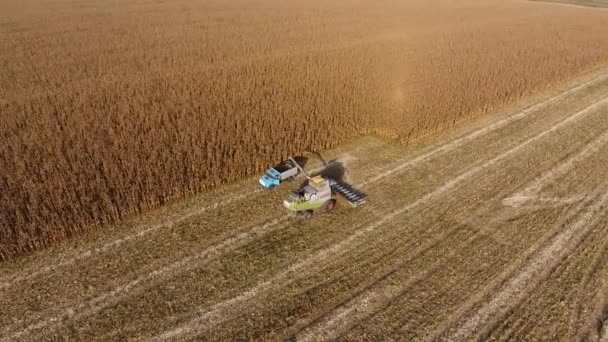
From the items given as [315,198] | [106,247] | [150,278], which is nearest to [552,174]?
[315,198]

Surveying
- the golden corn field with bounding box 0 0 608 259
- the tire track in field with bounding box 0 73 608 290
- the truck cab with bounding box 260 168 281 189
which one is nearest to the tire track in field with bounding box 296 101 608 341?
the tire track in field with bounding box 0 73 608 290

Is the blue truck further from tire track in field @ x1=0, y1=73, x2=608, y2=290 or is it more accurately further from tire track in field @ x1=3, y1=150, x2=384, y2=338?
tire track in field @ x1=3, y1=150, x2=384, y2=338

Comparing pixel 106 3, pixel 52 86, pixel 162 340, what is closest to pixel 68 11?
pixel 106 3

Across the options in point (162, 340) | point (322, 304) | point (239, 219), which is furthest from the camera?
point (239, 219)

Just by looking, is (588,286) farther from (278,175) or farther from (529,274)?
(278,175)

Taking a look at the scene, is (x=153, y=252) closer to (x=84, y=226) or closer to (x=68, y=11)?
(x=84, y=226)
